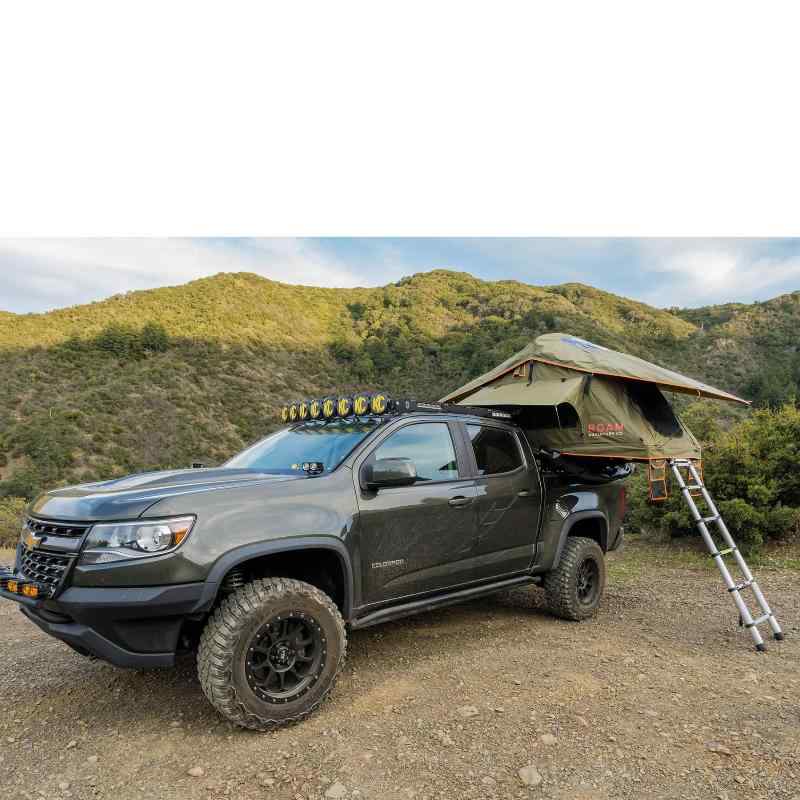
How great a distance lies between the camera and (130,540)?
3.08 meters

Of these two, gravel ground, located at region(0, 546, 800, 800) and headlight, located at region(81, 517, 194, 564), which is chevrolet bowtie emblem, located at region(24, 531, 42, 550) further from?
gravel ground, located at region(0, 546, 800, 800)

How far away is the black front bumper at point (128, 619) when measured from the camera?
9.87 ft

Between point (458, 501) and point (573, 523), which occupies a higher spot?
point (458, 501)

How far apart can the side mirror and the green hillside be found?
22.2 metres

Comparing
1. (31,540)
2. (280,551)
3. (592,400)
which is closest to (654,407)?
(592,400)

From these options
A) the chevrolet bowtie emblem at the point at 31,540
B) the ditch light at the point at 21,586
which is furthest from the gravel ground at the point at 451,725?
the chevrolet bowtie emblem at the point at 31,540

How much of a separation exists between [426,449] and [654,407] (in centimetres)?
244

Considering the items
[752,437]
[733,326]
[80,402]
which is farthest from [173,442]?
[733,326]

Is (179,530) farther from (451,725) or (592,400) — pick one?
(592,400)

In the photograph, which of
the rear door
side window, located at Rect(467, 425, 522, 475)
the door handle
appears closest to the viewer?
the door handle

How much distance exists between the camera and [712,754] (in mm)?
3029

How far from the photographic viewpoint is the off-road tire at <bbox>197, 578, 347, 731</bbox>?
3.12 m

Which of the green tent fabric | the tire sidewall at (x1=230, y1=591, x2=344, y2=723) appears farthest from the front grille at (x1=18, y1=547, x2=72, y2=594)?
the green tent fabric

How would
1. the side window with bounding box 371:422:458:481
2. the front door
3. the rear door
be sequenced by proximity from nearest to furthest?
1. the front door
2. the side window with bounding box 371:422:458:481
3. the rear door
